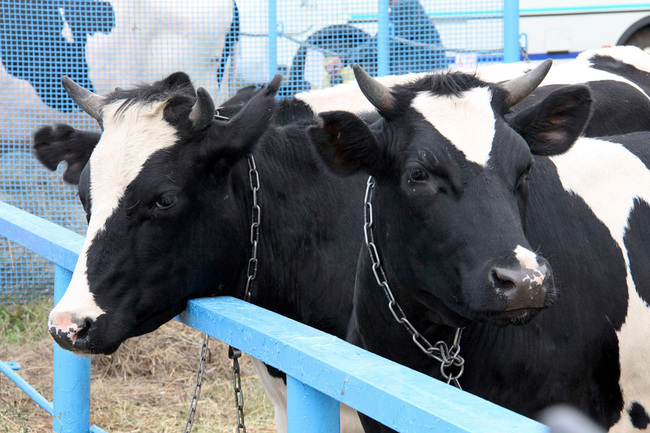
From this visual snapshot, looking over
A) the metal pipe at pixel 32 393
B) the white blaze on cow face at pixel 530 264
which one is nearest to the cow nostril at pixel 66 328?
the metal pipe at pixel 32 393

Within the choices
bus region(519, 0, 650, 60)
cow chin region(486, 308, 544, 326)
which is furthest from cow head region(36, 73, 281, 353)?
bus region(519, 0, 650, 60)

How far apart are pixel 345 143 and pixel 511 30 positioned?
433 cm

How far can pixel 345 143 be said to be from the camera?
2.64 metres

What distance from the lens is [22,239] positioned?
9.80 ft

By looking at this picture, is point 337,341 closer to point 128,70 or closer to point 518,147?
point 518,147

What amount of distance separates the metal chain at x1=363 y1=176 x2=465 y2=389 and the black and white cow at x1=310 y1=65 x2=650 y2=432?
0.06 ft

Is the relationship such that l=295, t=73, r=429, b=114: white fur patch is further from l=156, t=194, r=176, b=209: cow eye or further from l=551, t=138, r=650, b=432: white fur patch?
l=156, t=194, r=176, b=209: cow eye

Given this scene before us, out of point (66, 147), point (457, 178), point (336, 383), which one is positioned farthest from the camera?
point (66, 147)

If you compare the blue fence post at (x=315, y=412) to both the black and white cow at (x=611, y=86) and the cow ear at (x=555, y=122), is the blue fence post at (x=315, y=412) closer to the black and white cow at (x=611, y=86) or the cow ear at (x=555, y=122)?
the cow ear at (x=555, y=122)

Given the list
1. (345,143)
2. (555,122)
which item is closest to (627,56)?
(555,122)

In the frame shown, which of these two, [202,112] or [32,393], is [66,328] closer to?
[202,112]

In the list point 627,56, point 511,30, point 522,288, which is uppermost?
point 511,30

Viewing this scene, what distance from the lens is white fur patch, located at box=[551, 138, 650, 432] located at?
9.41 feet

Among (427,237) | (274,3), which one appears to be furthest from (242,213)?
(274,3)
